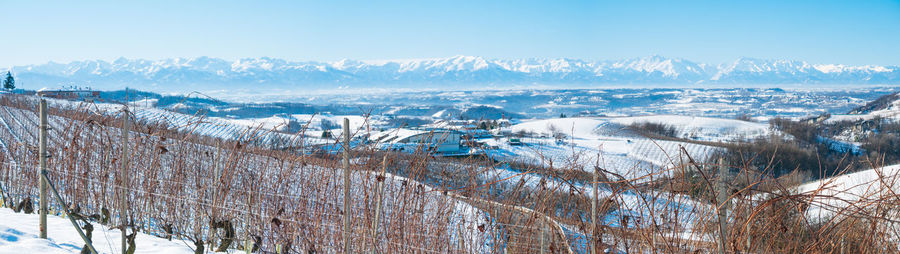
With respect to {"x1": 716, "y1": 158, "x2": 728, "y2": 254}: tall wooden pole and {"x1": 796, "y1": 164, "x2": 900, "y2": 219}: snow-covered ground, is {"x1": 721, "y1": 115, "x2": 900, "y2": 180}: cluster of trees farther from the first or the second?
{"x1": 716, "y1": 158, "x2": 728, "y2": 254}: tall wooden pole

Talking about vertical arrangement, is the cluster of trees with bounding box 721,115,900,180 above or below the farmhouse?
below

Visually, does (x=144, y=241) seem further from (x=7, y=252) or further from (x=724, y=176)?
(x=724, y=176)

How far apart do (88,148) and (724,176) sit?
571cm

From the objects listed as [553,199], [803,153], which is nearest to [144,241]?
[553,199]

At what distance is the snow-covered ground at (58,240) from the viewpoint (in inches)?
151

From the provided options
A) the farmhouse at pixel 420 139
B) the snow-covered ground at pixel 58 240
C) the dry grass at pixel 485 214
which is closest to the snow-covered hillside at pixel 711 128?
the farmhouse at pixel 420 139

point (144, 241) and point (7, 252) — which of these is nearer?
point (7, 252)

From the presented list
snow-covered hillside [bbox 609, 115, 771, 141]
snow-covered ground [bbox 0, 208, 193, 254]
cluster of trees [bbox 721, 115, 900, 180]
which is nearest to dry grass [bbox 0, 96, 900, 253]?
snow-covered ground [bbox 0, 208, 193, 254]

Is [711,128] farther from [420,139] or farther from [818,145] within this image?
[420,139]

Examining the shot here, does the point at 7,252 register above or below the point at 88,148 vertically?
below

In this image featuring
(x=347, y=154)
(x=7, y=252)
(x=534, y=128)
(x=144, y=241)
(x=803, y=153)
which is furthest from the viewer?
(x=534, y=128)

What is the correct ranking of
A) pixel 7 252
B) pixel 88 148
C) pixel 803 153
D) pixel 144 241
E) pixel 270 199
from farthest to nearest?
pixel 803 153, pixel 88 148, pixel 270 199, pixel 144 241, pixel 7 252

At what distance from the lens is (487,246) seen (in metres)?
4.56

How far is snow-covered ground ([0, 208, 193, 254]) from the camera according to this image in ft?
12.6
